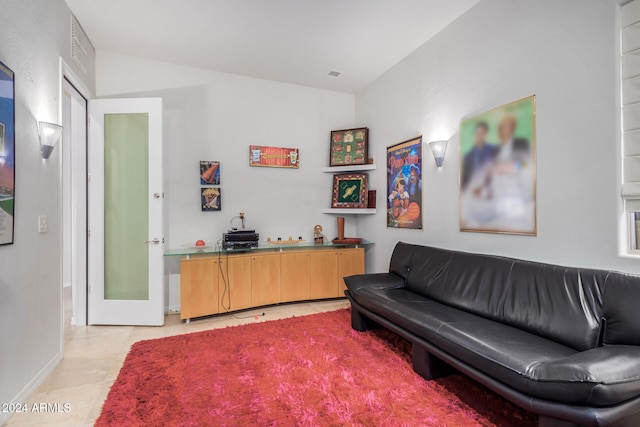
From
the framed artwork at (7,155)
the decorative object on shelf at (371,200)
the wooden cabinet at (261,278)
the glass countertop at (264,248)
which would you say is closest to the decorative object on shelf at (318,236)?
the glass countertop at (264,248)

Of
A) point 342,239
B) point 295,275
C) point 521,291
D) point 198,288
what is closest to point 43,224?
point 198,288

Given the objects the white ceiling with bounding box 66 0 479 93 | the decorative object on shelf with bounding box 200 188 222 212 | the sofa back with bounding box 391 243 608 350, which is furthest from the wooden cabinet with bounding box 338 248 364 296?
the white ceiling with bounding box 66 0 479 93

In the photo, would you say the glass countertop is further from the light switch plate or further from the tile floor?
the light switch plate

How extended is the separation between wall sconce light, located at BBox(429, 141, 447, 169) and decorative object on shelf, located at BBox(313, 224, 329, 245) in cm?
197

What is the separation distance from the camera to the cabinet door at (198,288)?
3.33 m

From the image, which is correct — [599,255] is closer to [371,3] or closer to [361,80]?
[371,3]

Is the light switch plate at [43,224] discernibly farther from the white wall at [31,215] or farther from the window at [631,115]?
the window at [631,115]

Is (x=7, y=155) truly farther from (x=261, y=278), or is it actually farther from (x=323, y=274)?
(x=323, y=274)

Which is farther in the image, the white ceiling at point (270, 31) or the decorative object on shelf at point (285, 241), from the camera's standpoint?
the decorative object on shelf at point (285, 241)

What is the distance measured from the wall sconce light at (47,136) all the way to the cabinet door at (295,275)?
2.53 metres

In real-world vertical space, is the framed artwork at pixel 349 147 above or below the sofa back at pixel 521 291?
above

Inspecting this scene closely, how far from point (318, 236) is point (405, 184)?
1.51 m

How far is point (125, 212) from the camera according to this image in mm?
3381

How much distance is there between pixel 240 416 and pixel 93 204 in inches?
115
